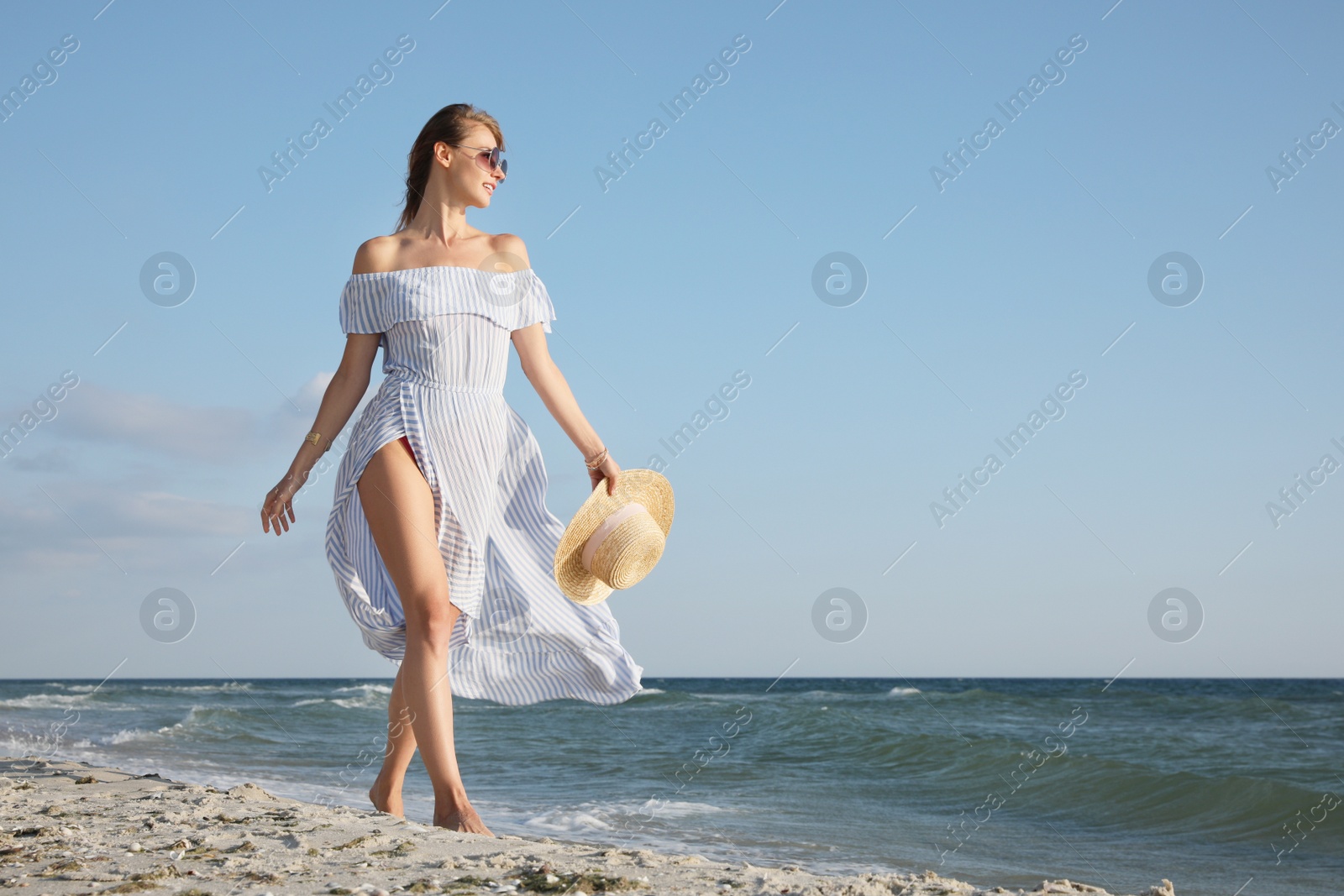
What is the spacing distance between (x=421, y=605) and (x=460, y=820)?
0.60 m

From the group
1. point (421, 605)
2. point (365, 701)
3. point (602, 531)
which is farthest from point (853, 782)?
point (365, 701)

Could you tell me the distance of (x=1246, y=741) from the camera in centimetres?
1345

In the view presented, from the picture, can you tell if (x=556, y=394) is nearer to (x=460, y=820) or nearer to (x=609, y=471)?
(x=609, y=471)

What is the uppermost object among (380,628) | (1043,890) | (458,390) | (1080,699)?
(458,390)

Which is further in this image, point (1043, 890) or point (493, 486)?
point (493, 486)

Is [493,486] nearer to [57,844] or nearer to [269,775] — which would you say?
[57,844]

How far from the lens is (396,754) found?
3.14m

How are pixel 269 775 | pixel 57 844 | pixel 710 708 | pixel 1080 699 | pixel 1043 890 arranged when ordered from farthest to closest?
pixel 1080 699
pixel 710 708
pixel 269 775
pixel 57 844
pixel 1043 890

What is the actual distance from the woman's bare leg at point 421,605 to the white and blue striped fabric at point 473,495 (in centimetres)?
8

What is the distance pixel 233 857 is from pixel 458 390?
1.38m

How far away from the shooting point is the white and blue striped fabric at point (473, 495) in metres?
3.09

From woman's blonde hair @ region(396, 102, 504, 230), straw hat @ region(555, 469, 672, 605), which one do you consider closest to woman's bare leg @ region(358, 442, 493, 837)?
straw hat @ region(555, 469, 672, 605)

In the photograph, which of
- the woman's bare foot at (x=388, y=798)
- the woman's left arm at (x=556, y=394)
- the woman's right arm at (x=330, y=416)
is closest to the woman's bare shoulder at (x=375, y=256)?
the woman's right arm at (x=330, y=416)

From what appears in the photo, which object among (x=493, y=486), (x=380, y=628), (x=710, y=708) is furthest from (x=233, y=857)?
(x=710, y=708)
